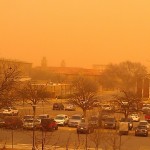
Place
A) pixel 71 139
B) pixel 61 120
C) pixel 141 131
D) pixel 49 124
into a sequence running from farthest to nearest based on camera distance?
1. pixel 61 120
2. pixel 49 124
3. pixel 141 131
4. pixel 71 139

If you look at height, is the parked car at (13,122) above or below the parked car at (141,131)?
above

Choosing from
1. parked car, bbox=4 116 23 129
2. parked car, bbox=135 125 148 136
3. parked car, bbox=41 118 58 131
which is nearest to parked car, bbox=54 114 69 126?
parked car, bbox=41 118 58 131

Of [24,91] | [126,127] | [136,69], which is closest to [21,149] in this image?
[126,127]

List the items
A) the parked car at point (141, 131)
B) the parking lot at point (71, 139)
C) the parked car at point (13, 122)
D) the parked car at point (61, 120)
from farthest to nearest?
the parked car at point (61, 120) < the parked car at point (141, 131) < the parked car at point (13, 122) < the parking lot at point (71, 139)

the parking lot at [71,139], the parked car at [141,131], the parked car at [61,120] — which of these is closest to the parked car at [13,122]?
the parking lot at [71,139]

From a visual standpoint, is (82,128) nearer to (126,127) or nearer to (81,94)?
(126,127)

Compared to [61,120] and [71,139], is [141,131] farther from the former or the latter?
[61,120]

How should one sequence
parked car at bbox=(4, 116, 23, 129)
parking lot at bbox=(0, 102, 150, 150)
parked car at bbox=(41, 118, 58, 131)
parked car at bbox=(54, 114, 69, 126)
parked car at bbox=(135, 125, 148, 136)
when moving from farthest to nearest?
1. parked car at bbox=(54, 114, 69, 126)
2. parked car at bbox=(135, 125, 148, 136)
3. parked car at bbox=(41, 118, 58, 131)
4. parked car at bbox=(4, 116, 23, 129)
5. parking lot at bbox=(0, 102, 150, 150)

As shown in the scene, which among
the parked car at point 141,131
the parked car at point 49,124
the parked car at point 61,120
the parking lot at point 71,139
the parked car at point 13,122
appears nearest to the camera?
the parking lot at point 71,139

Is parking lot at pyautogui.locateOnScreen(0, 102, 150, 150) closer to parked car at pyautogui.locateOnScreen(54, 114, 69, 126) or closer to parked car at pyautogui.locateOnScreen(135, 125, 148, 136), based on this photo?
parked car at pyautogui.locateOnScreen(135, 125, 148, 136)

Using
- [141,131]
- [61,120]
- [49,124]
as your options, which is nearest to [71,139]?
[49,124]

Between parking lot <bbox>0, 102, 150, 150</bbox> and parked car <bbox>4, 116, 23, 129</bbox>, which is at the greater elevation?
parked car <bbox>4, 116, 23, 129</bbox>

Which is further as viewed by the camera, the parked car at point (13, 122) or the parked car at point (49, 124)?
the parked car at point (49, 124)

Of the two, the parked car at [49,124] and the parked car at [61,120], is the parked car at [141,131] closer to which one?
the parked car at [49,124]
